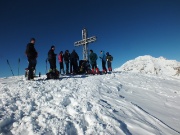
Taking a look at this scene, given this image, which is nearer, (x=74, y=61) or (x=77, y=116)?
(x=77, y=116)

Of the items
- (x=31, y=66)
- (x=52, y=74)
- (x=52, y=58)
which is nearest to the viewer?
(x=31, y=66)

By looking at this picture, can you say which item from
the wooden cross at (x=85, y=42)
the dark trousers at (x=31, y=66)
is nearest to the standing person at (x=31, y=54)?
the dark trousers at (x=31, y=66)

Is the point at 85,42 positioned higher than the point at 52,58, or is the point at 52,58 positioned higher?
the point at 85,42

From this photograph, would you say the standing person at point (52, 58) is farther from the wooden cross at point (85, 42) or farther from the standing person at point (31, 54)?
the wooden cross at point (85, 42)

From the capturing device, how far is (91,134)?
14.3 ft

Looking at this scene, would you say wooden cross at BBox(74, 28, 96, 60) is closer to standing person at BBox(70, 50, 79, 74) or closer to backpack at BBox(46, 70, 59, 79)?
standing person at BBox(70, 50, 79, 74)

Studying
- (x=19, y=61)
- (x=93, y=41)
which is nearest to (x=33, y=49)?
(x=19, y=61)

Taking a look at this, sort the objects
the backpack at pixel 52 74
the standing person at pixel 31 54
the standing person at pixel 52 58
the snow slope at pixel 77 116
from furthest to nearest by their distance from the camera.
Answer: the standing person at pixel 52 58, the backpack at pixel 52 74, the standing person at pixel 31 54, the snow slope at pixel 77 116

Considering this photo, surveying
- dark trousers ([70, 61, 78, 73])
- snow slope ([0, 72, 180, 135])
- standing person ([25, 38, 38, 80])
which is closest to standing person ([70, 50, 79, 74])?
dark trousers ([70, 61, 78, 73])

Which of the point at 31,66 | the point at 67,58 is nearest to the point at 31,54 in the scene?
the point at 31,66

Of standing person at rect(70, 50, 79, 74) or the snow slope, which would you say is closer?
the snow slope

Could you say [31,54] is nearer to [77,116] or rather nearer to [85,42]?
[77,116]

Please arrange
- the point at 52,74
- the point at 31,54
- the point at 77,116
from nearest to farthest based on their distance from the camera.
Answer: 1. the point at 77,116
2. the point at 31,54
3. the point at 52,74

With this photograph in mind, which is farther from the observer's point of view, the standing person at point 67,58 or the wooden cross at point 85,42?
the wooden cross at point 85,42
